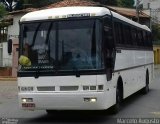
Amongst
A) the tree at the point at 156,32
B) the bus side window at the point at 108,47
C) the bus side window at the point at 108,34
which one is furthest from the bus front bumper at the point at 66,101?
the tree at the point at 156,32

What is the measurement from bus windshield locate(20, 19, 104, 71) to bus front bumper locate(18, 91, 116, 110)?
69 cm

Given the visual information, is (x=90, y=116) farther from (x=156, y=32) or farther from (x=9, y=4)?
(x=156, y=32)

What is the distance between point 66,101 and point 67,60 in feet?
3.42

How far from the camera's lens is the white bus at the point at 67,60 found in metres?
11.8

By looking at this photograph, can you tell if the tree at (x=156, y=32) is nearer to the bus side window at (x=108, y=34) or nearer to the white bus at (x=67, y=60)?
the bus side window at (x=108, y=34)

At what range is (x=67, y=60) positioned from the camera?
39.3ft

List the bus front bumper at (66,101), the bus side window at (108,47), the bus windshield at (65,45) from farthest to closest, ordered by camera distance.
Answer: the bus side window at (108,47) → the bus windshield at (65,45) → the bus front bumper at (66,101)

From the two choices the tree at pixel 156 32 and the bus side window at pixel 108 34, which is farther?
the tree at pixel 156 32

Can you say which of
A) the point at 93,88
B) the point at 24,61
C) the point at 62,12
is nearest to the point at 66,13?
the point at 62,12

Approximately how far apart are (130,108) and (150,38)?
319 inches

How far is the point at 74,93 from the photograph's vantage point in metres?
11.8

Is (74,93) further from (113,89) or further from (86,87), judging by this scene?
(113,89)

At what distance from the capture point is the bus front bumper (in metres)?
11.7

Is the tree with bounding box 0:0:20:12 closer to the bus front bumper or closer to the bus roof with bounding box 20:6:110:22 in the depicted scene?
the bus roof with bounding box 20:6:110:22
